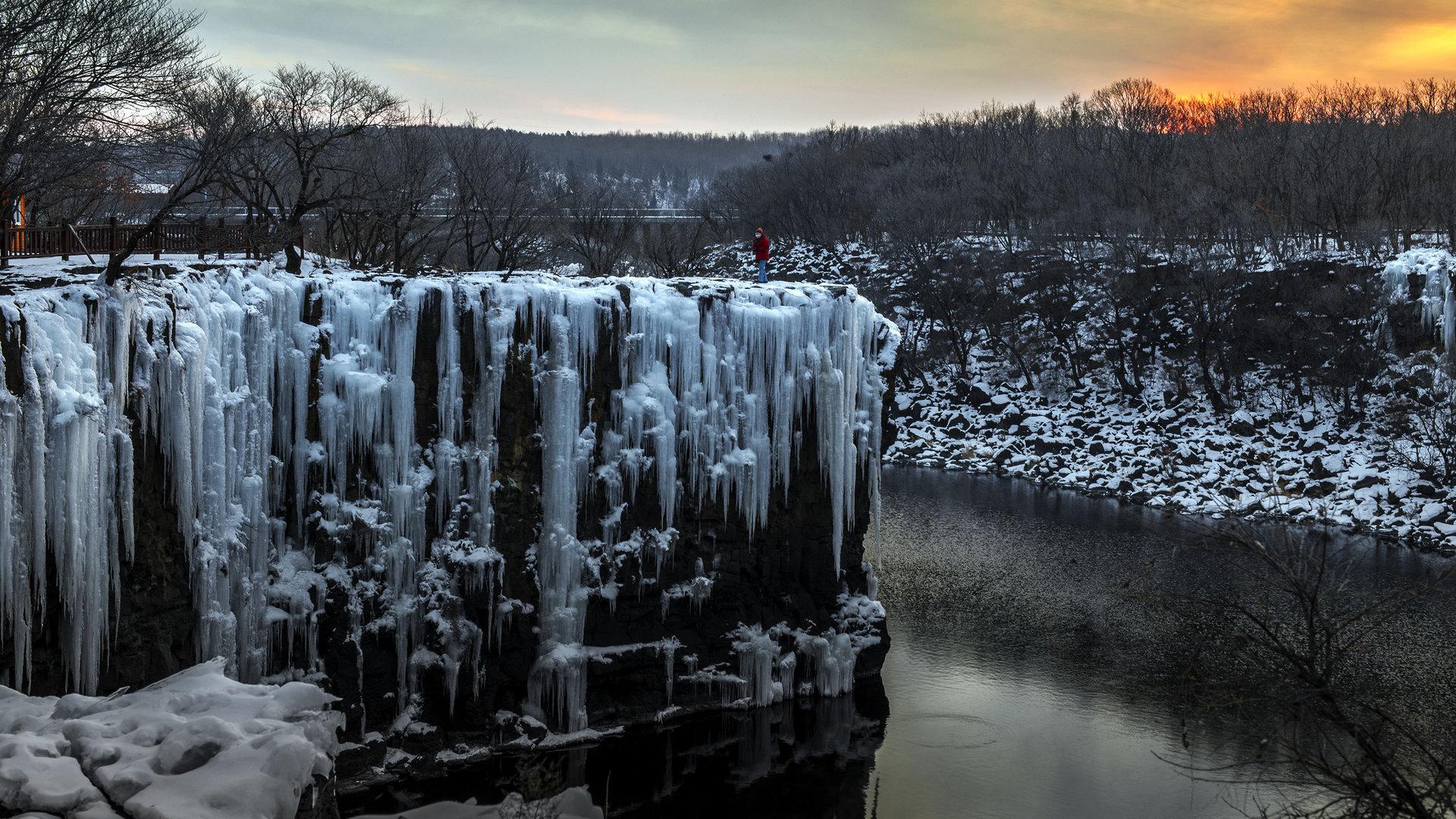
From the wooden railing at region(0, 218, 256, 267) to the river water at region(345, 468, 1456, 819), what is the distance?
29.9 feet

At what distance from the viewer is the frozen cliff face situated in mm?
13023

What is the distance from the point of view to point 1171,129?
69625 millimetres

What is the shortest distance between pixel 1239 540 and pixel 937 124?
253 ft

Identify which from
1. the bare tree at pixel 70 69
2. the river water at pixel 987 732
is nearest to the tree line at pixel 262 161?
the bare tree at pixel 70 69

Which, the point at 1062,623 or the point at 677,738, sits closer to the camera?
the point at 677,738

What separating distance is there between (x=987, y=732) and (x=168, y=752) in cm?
1307

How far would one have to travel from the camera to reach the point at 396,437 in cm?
1688

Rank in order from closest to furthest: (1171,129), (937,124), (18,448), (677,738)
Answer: (18,448), (677,738), (1171,129), (937,124)

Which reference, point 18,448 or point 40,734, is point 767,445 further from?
point 40,734

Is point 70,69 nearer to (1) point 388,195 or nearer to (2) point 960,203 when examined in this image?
(1) point 388,195

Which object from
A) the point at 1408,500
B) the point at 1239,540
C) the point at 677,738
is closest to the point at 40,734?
the point at 1239,540

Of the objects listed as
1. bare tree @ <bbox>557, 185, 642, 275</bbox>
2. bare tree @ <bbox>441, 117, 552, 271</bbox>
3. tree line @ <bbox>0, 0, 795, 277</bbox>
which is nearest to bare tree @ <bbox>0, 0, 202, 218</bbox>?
tree line @ <bbox>0, 0, 795, 277</bbox>

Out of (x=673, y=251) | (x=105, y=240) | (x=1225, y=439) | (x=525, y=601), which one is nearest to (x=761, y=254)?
(x=525, y=601)

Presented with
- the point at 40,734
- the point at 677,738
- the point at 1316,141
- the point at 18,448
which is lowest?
the point at 677,738
